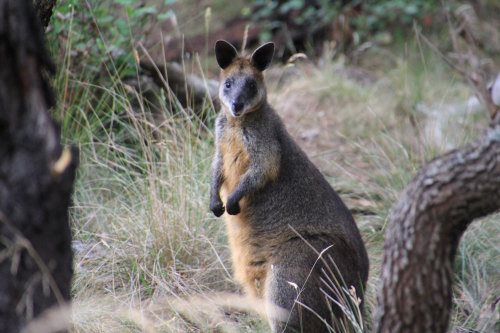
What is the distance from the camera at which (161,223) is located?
5117 millimetres

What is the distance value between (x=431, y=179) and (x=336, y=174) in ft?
12.9

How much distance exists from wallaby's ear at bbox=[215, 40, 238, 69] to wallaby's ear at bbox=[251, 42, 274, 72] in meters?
0.14

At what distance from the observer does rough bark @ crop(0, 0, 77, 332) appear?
2613 millimetres

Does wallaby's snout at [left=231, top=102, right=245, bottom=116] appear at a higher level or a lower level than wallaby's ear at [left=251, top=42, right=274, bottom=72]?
lower

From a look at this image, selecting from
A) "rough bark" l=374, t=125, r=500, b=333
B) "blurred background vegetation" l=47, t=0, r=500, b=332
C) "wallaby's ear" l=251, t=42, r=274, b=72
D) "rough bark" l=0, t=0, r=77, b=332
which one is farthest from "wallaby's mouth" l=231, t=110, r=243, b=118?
"rough bark" l=0, t=0, r=77, b=332

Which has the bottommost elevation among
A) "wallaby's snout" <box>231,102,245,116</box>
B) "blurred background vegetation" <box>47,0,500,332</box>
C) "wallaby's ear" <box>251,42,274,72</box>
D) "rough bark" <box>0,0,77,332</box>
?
"blurred background vegetation" <box>47,0,500,332</box>

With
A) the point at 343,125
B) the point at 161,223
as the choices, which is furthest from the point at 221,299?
the point at 343,125

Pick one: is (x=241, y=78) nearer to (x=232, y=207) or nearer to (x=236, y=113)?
(x=236, y=113)

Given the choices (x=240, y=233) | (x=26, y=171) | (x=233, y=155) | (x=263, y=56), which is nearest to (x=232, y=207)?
(x=240, y=233)

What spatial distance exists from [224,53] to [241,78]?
27cm

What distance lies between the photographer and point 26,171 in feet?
8.69

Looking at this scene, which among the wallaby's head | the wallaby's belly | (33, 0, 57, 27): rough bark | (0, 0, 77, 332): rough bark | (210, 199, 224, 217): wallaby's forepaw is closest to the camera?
(0, 0, 77, 332): rough bark

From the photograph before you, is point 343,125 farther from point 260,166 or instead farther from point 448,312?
point 448,312

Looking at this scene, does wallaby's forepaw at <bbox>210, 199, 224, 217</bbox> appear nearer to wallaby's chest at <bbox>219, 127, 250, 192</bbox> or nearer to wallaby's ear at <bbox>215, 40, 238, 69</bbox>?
wallaby's chest at <bbox>219, 127, 250, 192</bbox>
